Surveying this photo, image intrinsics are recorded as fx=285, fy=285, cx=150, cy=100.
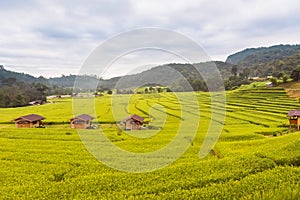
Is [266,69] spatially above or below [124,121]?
above

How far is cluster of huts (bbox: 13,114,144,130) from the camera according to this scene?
31.2 metres

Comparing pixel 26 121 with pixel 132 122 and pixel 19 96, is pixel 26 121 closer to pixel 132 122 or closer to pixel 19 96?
pixel 132 122

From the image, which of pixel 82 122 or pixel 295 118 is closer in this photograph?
pixel 295 118

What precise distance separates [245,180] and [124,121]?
21.0 metres

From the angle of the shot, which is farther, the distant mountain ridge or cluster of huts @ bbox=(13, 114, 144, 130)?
cluster of huts @ bbox=(13, 114, 144, 130)

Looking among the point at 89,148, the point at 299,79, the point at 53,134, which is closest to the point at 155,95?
the point at 299,79

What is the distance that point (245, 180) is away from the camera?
11.3m

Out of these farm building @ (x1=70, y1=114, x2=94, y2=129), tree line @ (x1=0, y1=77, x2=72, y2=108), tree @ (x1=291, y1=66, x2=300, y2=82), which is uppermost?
tree @ (x1=291, y1=66, x2=300, y2=82)

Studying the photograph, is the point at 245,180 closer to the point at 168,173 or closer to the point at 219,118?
the point at 168,173

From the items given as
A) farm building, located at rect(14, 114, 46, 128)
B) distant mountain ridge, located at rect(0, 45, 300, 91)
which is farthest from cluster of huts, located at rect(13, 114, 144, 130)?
distant mountain ridge, located at rect(0, 45, 300, 91)

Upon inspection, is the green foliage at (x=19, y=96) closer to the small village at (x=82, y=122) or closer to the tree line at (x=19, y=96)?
the tree line at (x=19, y=96)

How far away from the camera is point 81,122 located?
33.3m

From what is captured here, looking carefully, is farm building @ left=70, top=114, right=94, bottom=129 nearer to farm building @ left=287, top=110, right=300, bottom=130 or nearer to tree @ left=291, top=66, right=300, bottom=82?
farm building @ left=287, top=110, right=300, bottom=130

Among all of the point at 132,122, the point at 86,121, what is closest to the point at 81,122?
the point at 86,121
